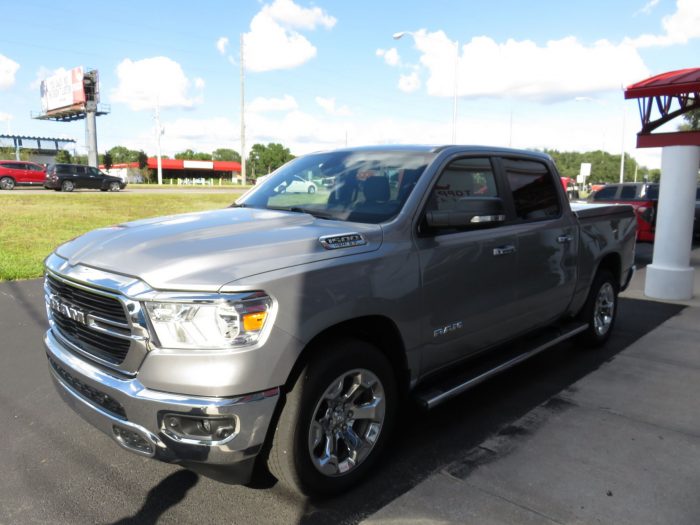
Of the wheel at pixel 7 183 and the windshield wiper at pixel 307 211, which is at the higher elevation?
the windshield wiper at pixel 307 211

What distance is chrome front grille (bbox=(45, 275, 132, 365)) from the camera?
104 inches

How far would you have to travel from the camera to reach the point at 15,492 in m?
3.05

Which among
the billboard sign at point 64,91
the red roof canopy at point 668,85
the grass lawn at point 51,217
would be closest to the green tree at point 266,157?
the billboard sign at point 64,91

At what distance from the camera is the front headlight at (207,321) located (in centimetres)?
245

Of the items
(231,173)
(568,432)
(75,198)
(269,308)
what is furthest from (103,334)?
(231,173)

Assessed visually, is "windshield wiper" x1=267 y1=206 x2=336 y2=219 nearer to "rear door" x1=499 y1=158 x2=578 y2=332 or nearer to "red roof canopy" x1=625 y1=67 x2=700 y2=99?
"rear door" x1=499 y1=158 x2=578 y2=332

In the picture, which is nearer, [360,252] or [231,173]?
[360,252]

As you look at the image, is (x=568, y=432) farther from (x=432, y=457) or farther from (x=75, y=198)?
(x=75, y=198)

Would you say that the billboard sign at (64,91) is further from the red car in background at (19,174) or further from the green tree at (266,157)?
the green tree at (266,157)

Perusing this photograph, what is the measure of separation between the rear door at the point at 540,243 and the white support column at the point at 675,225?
4.11 metres

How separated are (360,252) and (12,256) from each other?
9707 millimetres

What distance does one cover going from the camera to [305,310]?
103 inches

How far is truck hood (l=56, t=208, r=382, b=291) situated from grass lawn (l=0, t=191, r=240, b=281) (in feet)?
22.5

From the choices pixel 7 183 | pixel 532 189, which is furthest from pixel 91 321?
pixel 7 183
